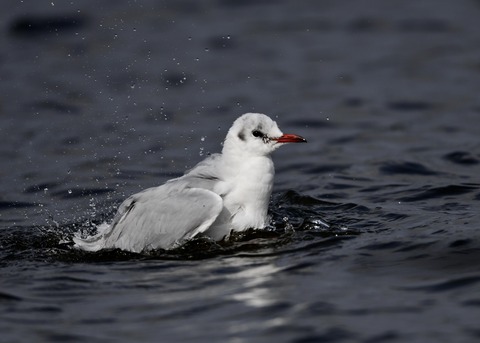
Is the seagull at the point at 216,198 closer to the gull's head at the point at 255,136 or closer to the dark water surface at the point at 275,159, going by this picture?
the gull's head at the point at 255,136

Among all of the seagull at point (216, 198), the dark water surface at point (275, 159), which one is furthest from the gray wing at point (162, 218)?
the dark water surface at point (275, 159)

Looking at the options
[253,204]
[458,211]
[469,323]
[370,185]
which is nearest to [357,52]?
[370,185]

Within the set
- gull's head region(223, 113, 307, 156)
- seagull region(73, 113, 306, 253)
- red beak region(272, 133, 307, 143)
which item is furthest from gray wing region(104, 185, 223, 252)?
red beak region(272, 133, 307, 143)

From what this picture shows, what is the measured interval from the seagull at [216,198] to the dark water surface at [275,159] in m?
0.16

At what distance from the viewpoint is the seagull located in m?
8.36

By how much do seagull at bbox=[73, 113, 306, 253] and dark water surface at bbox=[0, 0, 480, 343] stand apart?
0.16m

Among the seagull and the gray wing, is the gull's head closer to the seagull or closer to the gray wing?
the seagull

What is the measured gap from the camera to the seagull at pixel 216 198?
8359 millimetres

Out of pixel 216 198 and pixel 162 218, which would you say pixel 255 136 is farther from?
pixel 162 218

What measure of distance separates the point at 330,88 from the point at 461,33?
3.22m

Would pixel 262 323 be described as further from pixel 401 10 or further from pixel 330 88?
pixel 401 10

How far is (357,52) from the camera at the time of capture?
16.1 meters

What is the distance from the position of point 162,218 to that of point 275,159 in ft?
13.0

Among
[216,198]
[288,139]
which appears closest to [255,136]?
[288,139]
